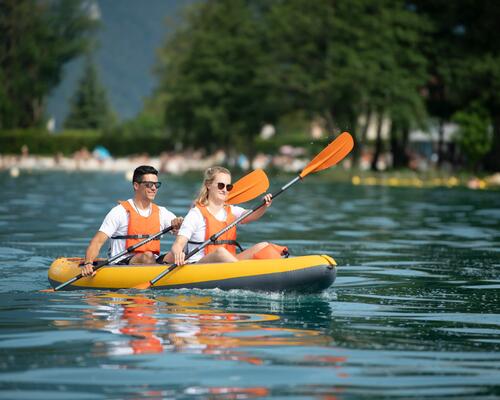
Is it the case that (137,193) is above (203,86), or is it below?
below

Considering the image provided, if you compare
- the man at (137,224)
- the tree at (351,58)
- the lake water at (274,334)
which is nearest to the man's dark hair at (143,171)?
the man at (137,224)

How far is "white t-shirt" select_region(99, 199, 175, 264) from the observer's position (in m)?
12.9

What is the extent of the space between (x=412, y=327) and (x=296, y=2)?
4901 cm

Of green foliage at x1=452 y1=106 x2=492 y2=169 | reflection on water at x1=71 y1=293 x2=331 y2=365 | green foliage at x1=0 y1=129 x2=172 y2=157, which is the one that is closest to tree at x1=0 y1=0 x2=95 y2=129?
green foliage at x1=0 y1=129 x2=172 y2=157

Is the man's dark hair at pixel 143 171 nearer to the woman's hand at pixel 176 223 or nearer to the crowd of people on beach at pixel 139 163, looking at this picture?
the woman's hand at pixel 176 223

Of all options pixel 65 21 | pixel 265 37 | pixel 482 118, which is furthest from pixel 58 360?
pixel 65 21

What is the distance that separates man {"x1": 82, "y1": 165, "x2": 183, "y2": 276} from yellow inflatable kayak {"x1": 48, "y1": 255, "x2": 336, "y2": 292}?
0.95 feet

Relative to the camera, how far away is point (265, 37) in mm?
63031

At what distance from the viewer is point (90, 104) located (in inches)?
4892

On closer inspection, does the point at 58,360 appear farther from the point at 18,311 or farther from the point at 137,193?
the point at 137,193

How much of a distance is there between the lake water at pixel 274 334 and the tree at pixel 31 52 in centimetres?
7100

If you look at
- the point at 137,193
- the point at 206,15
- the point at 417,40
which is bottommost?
the point at 137,193

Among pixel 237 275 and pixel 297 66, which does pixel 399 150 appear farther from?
pixel 237 275

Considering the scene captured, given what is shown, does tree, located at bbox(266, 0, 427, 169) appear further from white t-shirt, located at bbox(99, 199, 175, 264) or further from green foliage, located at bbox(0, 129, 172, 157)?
white t-shirt, located at bbox(99, 199, 175, 264)
